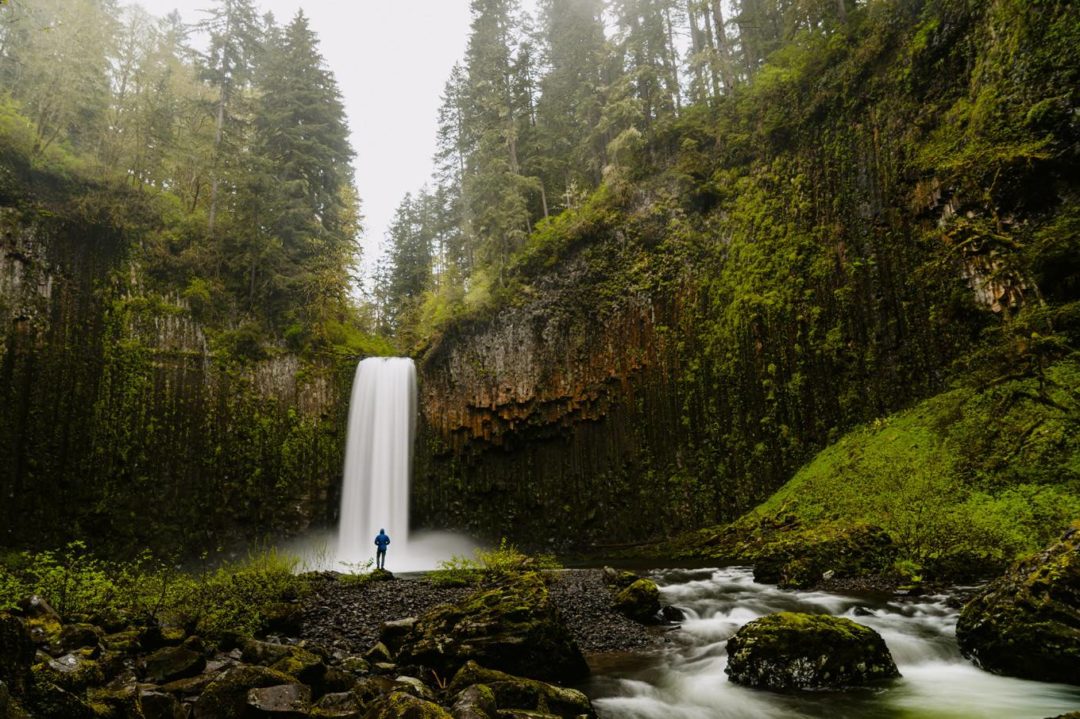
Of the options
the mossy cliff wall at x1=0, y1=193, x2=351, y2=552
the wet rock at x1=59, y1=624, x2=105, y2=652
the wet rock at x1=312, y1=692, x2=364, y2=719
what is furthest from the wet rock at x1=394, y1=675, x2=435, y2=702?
the mossy cliff wall at x1=0, y1=193, x2=351, y2=552

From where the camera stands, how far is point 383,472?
25953mm

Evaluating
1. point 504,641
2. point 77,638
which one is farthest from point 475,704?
point 77,638

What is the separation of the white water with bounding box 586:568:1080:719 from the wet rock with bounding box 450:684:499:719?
1.60 meters

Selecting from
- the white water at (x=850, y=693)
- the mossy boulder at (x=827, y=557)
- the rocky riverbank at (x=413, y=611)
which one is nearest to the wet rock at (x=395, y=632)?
the rocky riverbank at (x=413, y=611)

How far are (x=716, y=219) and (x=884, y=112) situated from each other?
6.12m

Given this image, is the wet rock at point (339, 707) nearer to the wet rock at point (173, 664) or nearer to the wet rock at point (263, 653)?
the wet rock at point (263, 653)

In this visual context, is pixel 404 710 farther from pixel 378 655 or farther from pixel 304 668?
pixel 378 655

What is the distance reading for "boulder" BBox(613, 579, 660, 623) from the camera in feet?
32.0

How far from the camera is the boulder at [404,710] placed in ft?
13.9

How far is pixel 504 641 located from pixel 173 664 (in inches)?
139

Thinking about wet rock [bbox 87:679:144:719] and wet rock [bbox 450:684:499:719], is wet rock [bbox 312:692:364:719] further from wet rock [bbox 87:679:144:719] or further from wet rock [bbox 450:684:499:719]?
wet rock [bbox 87:679:144:719]

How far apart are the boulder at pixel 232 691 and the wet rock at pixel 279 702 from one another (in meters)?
0.08

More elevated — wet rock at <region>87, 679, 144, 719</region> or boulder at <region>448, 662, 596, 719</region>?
wet rock at <region>87, 679, 144, 719</region>

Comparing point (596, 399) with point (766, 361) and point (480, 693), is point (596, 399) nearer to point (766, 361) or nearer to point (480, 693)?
point (766, 361)
